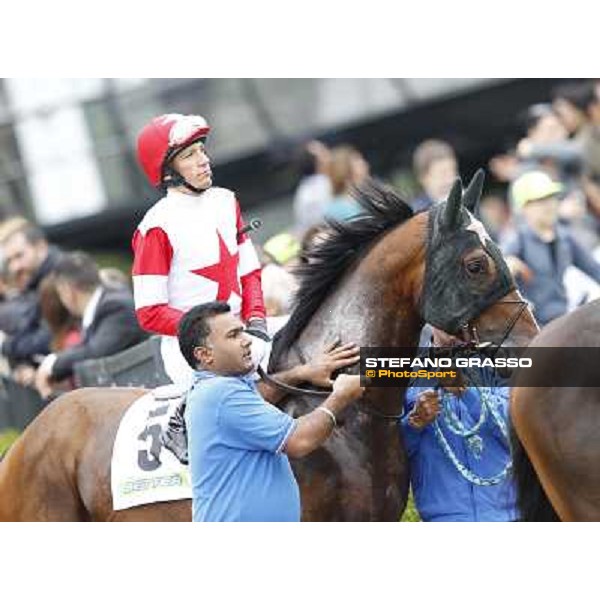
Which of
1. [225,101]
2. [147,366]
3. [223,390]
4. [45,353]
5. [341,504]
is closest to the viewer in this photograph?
[223,390]

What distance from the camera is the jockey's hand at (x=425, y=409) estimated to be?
6742mm

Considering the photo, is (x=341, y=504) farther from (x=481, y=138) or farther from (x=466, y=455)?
(x=481, y=138)

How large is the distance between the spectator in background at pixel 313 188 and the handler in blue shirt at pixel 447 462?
4785 millimetres

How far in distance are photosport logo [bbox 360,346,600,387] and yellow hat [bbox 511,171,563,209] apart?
2947 millimetres

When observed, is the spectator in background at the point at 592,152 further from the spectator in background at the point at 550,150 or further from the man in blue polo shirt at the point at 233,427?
the man in blue polo shirt at the point at 233,427

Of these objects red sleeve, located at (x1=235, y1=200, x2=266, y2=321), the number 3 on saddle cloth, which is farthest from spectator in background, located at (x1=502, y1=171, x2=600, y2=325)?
the number 3 on saddle cloth

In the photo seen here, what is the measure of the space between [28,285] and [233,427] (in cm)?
572

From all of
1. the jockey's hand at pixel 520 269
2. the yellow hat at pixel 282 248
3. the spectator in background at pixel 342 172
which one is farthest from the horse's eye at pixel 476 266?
the spectator in background at pixel 342 172

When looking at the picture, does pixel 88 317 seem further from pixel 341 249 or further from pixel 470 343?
pixel 470 343

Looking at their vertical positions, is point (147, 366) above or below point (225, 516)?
above

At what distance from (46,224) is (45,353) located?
2.13m

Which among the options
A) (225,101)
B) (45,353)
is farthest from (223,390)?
(225,101)

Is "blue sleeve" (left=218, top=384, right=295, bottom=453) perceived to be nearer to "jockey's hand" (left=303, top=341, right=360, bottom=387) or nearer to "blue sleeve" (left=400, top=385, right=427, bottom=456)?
"jockey's hand" (left=303, top=341, right=360, bottom=387)

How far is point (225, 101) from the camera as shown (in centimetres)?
1203
